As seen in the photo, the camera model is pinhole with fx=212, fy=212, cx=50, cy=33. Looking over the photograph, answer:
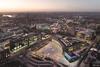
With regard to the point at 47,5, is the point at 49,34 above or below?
below

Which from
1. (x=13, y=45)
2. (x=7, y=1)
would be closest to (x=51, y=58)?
(x=13, y=45)

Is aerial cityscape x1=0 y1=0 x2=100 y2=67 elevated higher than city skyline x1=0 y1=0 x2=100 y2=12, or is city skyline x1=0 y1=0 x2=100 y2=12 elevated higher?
city skyline x1=0 y1=0 x2=100 y2=12

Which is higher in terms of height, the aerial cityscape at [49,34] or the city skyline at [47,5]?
the city skyline at [47,5]

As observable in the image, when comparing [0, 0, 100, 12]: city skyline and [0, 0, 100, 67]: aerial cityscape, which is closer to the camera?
[0, 0, 100, 67]: aerial cityscape

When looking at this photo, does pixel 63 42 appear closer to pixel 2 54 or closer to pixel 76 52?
pixel 76 52

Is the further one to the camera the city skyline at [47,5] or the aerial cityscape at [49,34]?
the city skyline at [47,5]
